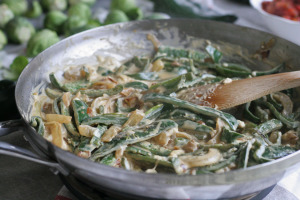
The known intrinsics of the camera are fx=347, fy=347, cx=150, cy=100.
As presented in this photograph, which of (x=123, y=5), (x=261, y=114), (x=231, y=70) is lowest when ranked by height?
(x=261, y=114)

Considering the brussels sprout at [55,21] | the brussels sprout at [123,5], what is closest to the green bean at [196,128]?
the brussels sprout at [55,21]

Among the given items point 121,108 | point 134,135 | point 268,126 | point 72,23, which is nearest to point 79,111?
point 121,108

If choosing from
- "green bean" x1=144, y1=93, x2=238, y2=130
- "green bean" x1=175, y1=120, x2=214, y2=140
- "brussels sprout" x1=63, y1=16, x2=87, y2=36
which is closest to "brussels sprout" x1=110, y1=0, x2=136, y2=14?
"brussels sprout" x1=63, y1=16, x2=87, y2=36

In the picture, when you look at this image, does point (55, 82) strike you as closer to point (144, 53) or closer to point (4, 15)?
point (144, 53)

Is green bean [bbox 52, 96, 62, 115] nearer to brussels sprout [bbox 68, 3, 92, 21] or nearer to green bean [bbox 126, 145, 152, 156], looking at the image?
green bean [bbox 126, 145, 152, 156]

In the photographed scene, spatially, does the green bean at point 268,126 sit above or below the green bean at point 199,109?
below

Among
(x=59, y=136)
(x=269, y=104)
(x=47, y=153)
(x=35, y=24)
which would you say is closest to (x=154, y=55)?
(x=269, y=104)

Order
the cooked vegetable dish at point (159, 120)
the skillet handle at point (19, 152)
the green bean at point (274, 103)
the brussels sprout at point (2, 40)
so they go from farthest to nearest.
A: the brussels sprout at point (2, 40), the green bean at point (274, 103), the cooked vegetable dish at point (159, 120), the skillet handle at point (19, 152)

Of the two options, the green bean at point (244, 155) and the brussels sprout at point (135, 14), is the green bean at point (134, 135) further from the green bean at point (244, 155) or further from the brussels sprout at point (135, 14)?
the brussels sprout at point (135, 14)
